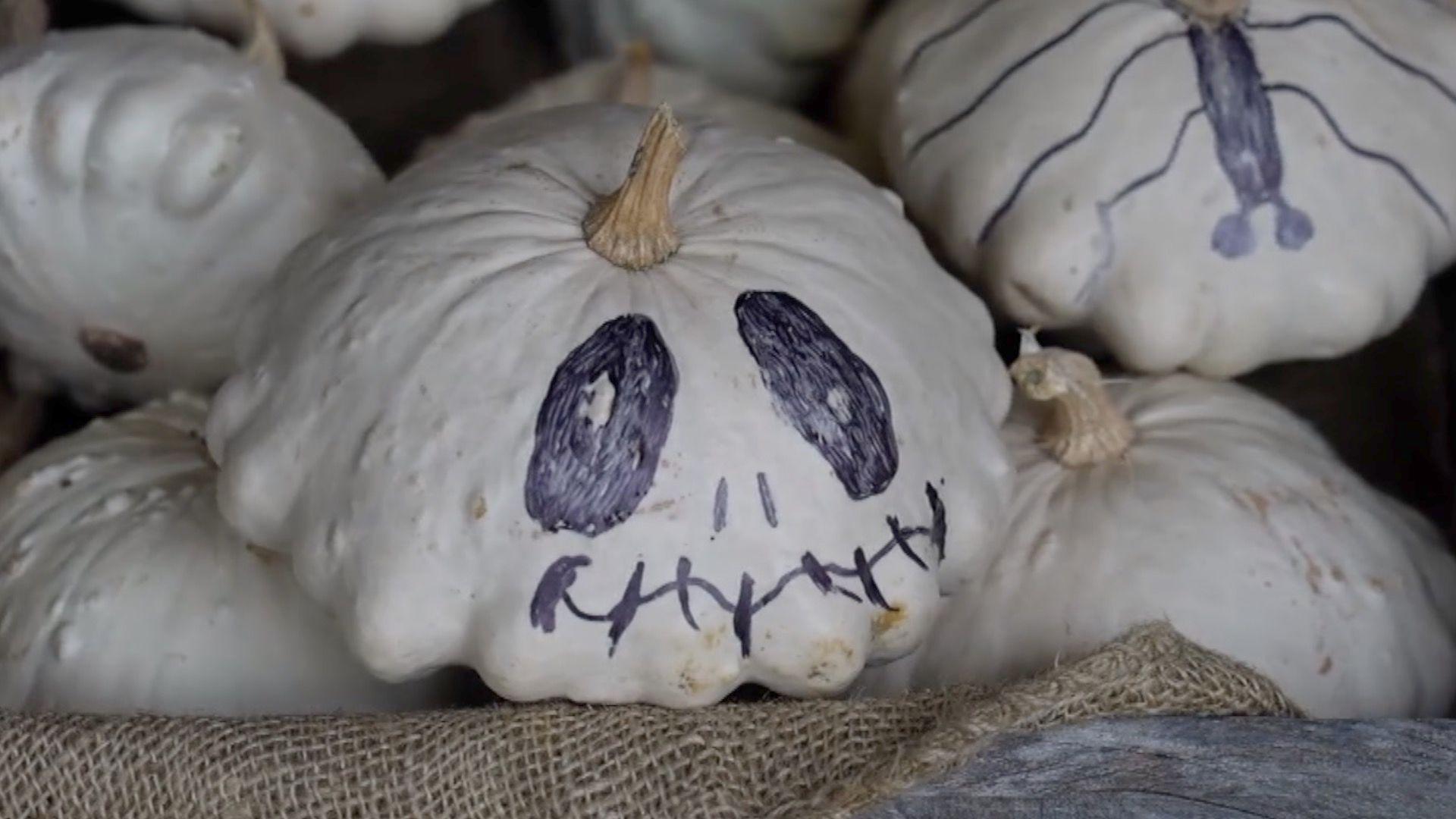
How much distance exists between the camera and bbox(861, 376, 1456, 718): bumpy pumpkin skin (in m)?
0.95

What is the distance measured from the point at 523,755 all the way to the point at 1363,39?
69 cm

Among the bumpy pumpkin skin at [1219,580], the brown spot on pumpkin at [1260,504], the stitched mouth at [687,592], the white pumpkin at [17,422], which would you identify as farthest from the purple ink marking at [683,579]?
the white pumpkin at [17,422]

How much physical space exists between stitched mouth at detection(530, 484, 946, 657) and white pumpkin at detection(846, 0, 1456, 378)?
0.32 m

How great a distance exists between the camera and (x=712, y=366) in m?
0.82

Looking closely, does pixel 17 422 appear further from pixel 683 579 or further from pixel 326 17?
pixel 683 579

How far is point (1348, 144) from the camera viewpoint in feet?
3.48

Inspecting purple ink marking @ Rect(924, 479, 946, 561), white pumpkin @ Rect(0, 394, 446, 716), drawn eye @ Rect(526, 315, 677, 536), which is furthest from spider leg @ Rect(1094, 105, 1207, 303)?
white pumpkin @ Rect(0, 394, 446, 716)

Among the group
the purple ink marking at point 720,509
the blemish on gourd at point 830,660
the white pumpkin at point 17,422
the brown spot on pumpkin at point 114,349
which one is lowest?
the white pumpkin at point 17,422

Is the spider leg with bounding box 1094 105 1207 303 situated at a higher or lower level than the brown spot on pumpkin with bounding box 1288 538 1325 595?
higher

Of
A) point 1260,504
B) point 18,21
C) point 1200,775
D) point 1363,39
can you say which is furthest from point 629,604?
point 18,21

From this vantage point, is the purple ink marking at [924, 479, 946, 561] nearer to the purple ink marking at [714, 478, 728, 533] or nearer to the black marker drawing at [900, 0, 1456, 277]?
the purple ink marking at [714, 478, 728, 533]

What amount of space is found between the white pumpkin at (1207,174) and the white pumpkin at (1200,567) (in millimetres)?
72

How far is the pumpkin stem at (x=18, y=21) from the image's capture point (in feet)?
4.01

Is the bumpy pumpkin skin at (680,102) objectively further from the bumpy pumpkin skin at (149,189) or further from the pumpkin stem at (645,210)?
the pumpkin stem at (645,210)
